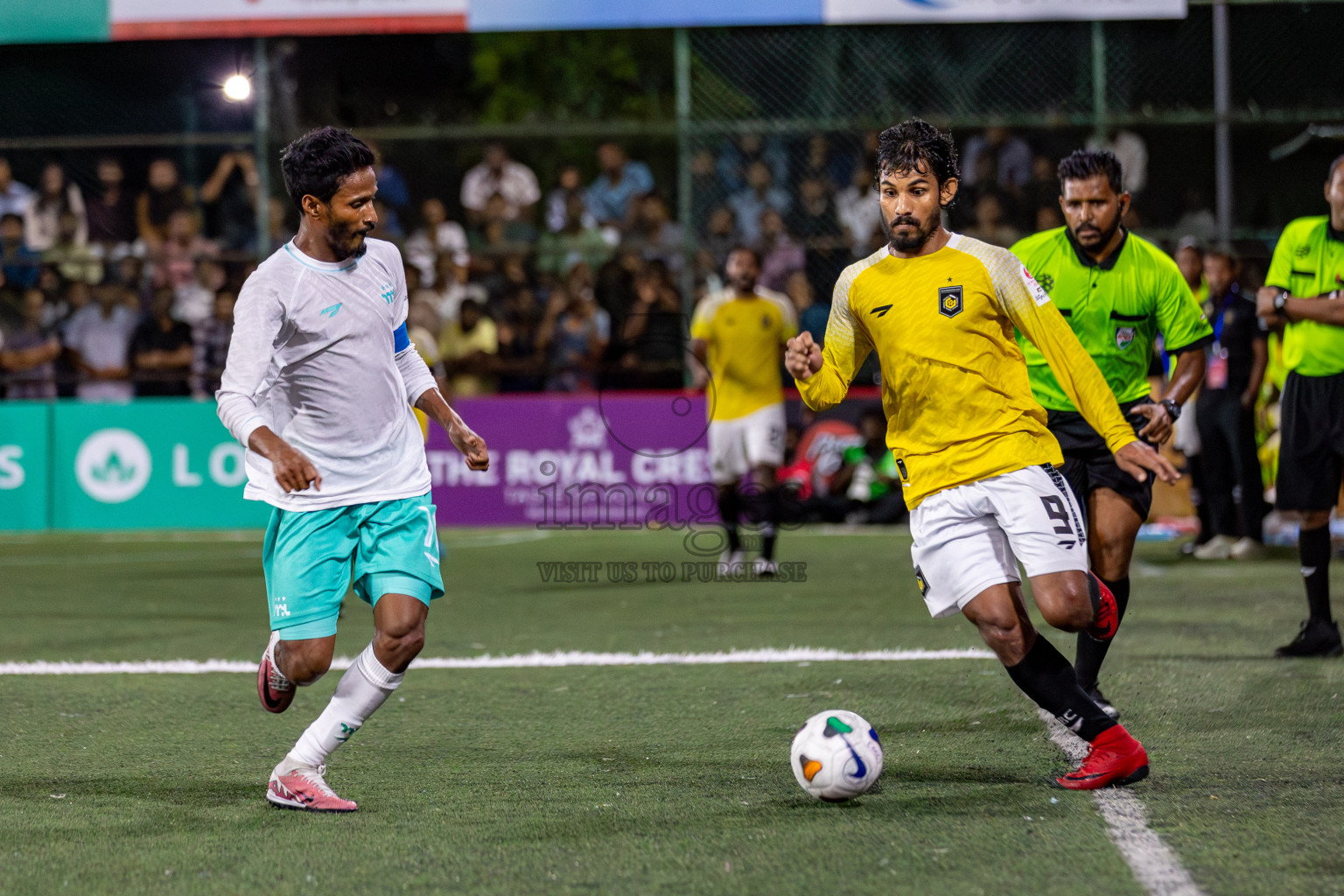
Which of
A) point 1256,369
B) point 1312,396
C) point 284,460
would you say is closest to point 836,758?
point 284,460

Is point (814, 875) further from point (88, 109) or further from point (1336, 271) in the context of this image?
point (88, 109)

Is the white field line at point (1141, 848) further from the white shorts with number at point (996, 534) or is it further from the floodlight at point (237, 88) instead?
the floodlight at point (237, 88)

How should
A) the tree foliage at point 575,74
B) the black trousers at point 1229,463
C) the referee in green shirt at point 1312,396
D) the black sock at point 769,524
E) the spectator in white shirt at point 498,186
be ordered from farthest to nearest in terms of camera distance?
the tree foliage at point 575,74 < the spectator in white shirt at point 498,186 < the black trousers at point 1229,463 < the black sock at point 769,524 < the referee in green shirt at point 1312,396

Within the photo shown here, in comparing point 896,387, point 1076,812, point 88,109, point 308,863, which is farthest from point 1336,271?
point 88,109

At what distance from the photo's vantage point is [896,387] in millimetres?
4930

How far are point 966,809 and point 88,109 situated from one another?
51.6 ft

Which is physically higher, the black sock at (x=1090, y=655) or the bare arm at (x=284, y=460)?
the bare arm at (x=284, y=460)

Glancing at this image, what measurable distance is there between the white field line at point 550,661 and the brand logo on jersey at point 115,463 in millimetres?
8153

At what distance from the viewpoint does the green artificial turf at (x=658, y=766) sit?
4004 millimetres

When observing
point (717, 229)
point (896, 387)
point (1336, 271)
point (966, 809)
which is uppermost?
point (717, 229)

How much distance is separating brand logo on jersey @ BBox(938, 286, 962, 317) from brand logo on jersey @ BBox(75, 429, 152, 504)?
1225 centimetres

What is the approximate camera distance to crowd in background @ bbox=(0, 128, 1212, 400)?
15664 mm

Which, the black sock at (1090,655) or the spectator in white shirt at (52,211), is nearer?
the black sock at (1090,655)

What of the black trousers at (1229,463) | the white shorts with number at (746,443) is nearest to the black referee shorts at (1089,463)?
the white shorts with number at (746,443)
